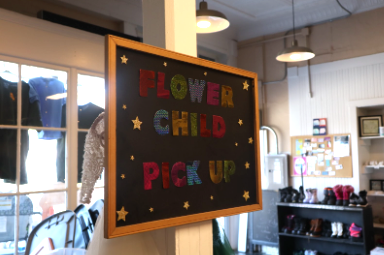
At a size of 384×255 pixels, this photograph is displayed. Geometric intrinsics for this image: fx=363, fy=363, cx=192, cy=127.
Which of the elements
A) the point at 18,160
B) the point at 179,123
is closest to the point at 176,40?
the point at 179,123

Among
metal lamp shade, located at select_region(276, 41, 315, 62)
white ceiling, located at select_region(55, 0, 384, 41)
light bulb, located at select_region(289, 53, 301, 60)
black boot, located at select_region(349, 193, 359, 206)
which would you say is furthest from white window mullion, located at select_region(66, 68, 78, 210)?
black boot, located at select_region(349, 193, 359, 206)

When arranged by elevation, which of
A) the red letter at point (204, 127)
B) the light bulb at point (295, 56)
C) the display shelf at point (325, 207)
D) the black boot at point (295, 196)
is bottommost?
the display shelf at point (325, 207)

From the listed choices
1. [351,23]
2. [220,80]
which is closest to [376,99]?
[351,23]

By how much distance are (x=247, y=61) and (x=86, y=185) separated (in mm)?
5374

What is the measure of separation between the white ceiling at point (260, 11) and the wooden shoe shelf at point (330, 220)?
2.73 meters

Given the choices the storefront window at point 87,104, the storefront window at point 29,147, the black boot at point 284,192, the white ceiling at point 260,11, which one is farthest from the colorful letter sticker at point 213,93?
the black boot at point 284,192

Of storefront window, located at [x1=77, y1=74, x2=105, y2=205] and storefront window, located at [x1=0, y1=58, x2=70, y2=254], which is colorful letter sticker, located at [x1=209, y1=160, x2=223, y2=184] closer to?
storefront window, located at [x1=0, y1=58, x2=70, y2=254]

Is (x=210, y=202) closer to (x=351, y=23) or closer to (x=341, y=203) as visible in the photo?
(x=341, y=203)

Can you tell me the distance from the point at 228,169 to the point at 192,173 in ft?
0.52

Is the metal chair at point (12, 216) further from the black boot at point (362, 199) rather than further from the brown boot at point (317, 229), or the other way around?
the black boot at point (362, 199)

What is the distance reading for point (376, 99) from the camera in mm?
4805

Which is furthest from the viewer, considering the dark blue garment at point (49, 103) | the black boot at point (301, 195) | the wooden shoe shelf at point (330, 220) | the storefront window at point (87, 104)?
the black boot at point (301, 195)

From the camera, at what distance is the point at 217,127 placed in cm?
116

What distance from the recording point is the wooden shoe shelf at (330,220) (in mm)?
4484
